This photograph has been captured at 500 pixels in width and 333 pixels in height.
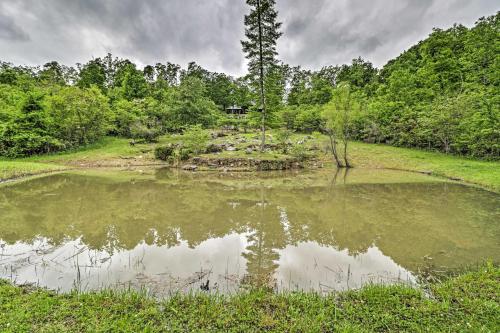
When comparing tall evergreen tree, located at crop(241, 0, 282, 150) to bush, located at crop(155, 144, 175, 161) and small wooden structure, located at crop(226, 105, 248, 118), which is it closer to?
bush, located at crop(155, 144, 175, 161)

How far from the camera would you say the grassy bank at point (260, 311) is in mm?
3520

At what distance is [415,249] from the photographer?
22.8ft

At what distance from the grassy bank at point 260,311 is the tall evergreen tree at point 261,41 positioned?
21.3m

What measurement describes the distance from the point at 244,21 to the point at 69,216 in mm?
22599

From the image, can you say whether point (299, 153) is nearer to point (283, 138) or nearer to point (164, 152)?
point (283, 138)

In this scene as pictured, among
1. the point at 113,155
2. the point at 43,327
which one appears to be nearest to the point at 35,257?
the point at 43,327

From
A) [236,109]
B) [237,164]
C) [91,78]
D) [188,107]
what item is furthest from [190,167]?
[91,78]

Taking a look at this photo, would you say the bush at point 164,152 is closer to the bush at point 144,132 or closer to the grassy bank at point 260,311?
the bush at point 144,132

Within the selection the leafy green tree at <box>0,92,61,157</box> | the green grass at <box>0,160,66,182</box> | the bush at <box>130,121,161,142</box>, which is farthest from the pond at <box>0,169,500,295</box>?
the bush at <box>130,121,161,142</box>

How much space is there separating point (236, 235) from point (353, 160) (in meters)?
22.0

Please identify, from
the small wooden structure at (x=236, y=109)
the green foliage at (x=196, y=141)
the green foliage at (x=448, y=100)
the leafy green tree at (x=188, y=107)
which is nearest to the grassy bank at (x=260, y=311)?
the green foliage at (x=196, y=141)

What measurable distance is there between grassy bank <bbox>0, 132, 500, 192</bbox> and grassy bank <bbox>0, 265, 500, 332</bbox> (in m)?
15.0

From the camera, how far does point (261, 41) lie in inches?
971

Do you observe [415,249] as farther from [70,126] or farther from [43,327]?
[70,126]
